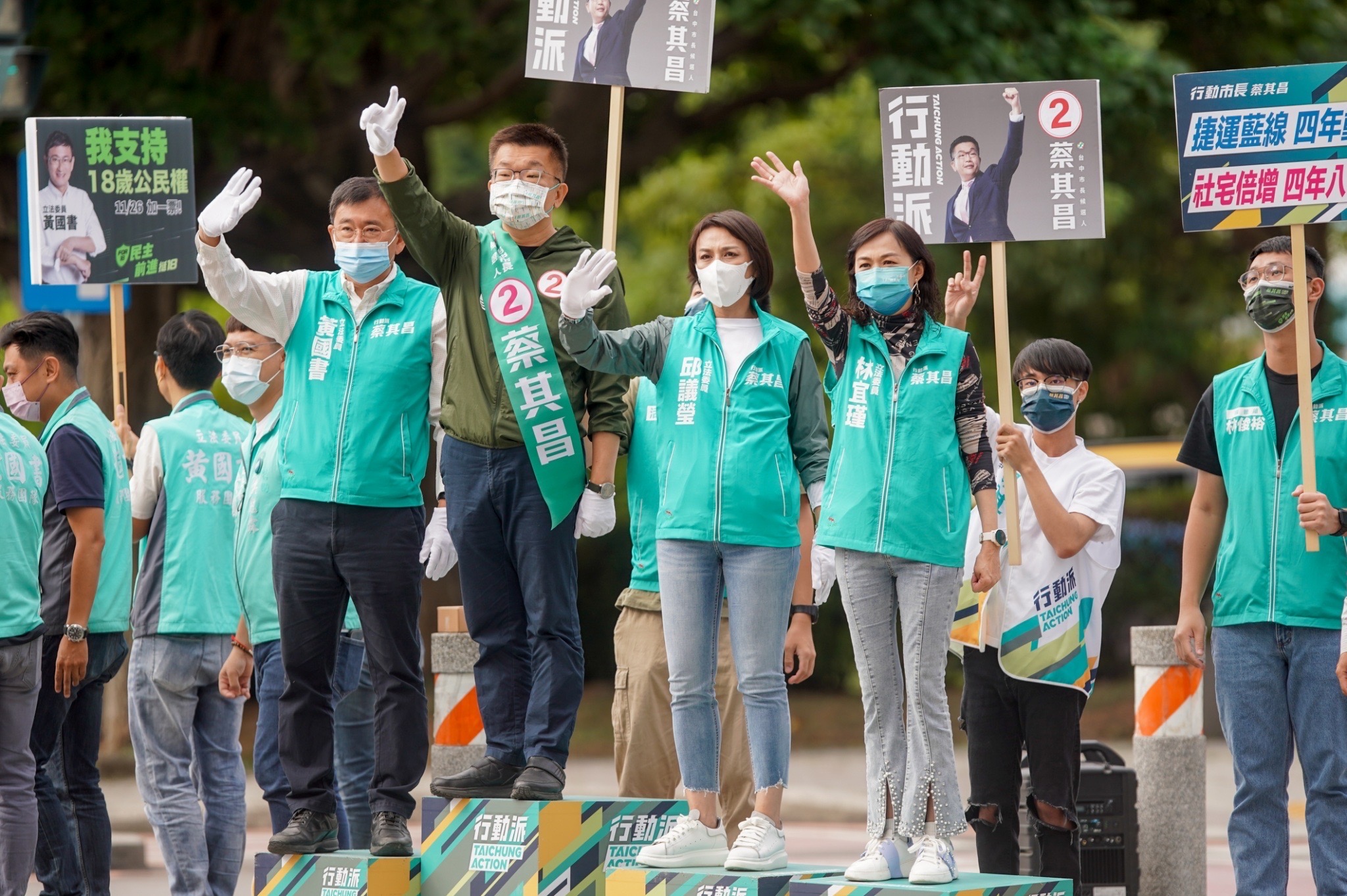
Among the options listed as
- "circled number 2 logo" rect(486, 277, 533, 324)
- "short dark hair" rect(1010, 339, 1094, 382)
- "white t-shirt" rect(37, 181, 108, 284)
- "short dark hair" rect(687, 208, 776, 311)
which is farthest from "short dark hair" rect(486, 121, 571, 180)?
"white t-shirt" rect(37, 181, 108, 284)

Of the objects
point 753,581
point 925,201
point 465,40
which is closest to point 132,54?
point 465,40

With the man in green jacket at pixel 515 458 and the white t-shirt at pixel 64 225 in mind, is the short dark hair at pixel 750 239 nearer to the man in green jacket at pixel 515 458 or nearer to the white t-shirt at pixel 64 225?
the man in green jacket at pixel 515 458

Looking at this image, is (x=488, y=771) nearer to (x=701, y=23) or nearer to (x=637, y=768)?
(x=637, y=768)

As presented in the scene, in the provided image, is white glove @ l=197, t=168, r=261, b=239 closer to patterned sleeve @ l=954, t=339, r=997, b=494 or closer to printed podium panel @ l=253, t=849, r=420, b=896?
printed podium panel @ l=253, t=849, r=420, b=896

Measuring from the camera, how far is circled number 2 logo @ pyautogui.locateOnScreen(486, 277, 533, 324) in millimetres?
6371

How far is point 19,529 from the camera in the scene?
22.1 ft

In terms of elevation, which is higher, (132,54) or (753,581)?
(132,54)

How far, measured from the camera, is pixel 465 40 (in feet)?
43.4

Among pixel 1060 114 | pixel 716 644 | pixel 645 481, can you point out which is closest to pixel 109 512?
pixel 645 481

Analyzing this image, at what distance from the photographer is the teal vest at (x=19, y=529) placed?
21.8 ft

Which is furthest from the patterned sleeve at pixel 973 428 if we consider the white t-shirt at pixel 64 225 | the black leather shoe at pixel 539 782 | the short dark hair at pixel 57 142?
the short dark hair at pixel 57 142

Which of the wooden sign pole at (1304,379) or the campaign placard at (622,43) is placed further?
the campaign placard at (622,43)

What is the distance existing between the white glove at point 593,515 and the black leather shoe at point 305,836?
1369 mm

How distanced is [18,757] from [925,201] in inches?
162
